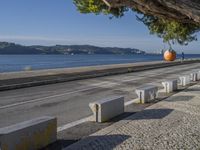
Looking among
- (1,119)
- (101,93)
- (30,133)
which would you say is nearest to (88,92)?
(101,93)

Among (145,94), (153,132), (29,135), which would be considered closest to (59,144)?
(29,135)

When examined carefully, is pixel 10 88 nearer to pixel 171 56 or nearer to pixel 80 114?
pixel 80 114

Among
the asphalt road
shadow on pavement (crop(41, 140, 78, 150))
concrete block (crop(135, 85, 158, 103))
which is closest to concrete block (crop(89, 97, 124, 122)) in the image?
the asphalt road

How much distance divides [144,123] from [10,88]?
424 inches

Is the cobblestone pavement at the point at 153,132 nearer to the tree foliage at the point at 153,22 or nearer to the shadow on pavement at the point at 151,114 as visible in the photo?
the shadow on pavement at the point at 151,114

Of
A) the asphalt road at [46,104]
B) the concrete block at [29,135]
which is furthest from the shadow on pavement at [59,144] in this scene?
the asphalt road at [46,104]

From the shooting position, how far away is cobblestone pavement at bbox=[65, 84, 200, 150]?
7715 millimetres

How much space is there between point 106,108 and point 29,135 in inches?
140

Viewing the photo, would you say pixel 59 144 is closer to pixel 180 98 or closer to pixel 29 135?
pixel 29 135

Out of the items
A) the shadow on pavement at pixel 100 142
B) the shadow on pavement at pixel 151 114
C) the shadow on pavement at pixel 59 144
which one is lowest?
the shadow on pavement at pixel 59 144

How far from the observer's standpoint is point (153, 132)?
8.88 metres

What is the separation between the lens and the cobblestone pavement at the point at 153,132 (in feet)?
25.3

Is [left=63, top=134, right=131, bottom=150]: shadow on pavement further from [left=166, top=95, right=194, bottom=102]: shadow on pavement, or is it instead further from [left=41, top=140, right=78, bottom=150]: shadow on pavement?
[left=166, top=95, right=194, bottom=102]: shadow on pavement

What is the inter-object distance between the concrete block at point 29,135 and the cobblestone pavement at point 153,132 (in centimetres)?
53
